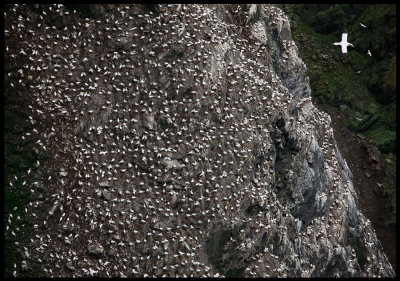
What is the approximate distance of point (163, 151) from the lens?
2402cm

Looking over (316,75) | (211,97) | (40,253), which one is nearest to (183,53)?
(211,97)

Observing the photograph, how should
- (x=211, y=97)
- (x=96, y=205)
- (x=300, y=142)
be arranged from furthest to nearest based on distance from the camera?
(x=300, y=142)
(x=211, y=97)
(x=96, y=205)

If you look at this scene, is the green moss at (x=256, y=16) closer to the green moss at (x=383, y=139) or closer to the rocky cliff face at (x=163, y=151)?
the rocky cliff face at (x=163, y=151)

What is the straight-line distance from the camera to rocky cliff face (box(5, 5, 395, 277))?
21.9m

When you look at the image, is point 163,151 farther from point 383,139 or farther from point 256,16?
point 383,139

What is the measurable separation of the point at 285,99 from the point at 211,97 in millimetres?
5504

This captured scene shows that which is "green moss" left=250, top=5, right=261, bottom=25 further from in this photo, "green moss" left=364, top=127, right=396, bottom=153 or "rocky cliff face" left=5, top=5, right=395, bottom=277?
"green moss" left=364, top=127, right=396, bottom=153

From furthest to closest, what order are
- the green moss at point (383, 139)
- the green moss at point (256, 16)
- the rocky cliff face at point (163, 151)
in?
the green moss at point (383, 139), the green moss at point (256, 16), the rocky cliff face at point (163, 151)

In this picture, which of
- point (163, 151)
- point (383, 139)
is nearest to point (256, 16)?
point (163, 151)

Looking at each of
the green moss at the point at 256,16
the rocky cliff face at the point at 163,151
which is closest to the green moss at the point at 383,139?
the rocky cliff face at the point at 163,151

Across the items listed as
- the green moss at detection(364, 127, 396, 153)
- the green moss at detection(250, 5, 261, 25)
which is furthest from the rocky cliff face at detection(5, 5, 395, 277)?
the green moss at detection(364, 127, 396, 153)

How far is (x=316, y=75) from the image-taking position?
52.7 metres

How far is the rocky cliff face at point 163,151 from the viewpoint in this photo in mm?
21875

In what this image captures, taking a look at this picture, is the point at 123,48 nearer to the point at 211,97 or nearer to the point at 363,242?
the point at 211,97
